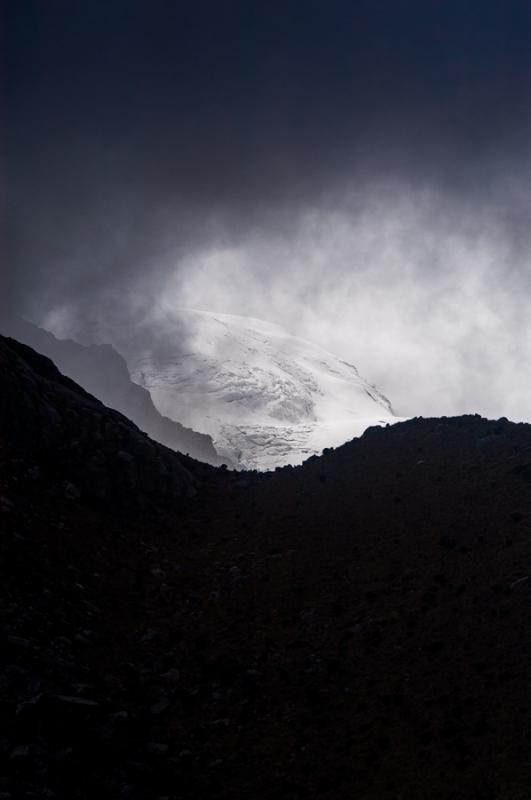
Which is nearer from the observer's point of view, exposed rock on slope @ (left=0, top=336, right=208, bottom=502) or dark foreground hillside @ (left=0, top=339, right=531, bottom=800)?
dark foreground hillside @ (left=0, top=339, right=531, bottom=800)

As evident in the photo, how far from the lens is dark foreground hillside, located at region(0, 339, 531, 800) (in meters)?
19.4

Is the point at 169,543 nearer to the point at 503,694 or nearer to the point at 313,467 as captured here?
the point at 313,467

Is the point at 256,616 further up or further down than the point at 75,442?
further down

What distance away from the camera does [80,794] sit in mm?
17156

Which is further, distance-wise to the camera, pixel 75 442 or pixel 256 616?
pixel 75 442

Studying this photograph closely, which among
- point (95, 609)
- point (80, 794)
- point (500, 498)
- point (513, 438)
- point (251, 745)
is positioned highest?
point (513, 438)

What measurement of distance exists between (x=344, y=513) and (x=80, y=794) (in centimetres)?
2656

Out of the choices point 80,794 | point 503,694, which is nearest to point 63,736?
point 80,794

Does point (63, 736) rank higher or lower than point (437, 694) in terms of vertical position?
lower

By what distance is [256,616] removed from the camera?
1222 inches

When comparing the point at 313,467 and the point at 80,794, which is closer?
the point at 80,794

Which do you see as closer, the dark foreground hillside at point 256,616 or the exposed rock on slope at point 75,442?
the dark foreground hillside at point 256,616

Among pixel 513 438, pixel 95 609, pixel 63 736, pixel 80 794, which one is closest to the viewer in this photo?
pixel 80 794

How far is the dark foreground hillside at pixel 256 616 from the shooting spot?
1939cm
